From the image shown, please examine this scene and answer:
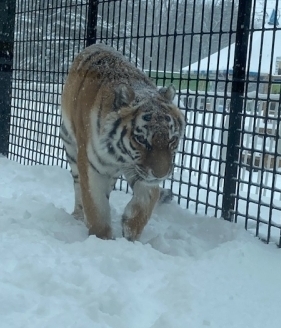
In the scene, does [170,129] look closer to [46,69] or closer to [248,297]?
[248,297]

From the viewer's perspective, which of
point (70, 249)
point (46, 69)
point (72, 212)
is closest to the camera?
point (70, 249)

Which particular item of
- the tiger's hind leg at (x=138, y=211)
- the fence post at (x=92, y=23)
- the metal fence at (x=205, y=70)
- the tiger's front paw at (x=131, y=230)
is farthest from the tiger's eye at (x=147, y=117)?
the fence post at (x=92, y=23)

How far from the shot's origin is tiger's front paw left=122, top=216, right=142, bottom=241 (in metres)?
2.93

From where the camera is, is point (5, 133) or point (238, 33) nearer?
point (238, 33)

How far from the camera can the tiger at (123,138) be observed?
272 centimetres

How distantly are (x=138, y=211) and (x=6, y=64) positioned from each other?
12.0 ft

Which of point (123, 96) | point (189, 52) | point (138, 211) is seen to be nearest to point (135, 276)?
point (138, 211)

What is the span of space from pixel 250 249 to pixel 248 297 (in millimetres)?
601

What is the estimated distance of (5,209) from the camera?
3.39 m

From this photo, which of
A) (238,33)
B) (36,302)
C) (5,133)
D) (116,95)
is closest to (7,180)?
(5,133)

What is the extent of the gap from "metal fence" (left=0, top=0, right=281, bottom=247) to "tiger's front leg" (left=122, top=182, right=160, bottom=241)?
0.58 m

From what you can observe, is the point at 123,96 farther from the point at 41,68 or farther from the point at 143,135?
the point at 41,68

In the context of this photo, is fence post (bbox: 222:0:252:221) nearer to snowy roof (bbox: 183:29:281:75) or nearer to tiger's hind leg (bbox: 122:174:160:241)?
snowy roof (bbox: 183:29:281:75)

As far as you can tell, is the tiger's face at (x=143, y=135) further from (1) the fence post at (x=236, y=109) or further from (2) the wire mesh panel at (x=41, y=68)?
(2) the wire mesh panel at (x=41, y=68)
